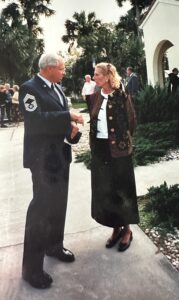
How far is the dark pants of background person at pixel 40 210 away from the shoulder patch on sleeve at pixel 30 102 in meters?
0.49

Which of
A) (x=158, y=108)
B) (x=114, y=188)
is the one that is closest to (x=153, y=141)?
(x=158, y=108)

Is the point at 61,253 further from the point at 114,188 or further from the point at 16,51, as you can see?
the point at 16,51

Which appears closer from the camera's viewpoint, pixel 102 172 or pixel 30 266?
→ pixel 30 266

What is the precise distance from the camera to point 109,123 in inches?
167

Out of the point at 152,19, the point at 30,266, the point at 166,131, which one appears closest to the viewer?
the point at 30,266

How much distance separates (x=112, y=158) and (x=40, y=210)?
929 millimetres

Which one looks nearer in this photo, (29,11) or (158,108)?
(158,108)

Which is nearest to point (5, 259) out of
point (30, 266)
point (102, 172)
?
point (30, 266)

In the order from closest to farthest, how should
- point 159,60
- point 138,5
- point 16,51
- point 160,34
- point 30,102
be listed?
point 30,102
point 160,34
point 159,60
point 16,51
point 138,5

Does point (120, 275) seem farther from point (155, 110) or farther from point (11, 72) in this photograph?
point (11, 72)

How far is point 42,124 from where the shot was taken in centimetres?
356

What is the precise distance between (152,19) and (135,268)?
16.3 metres

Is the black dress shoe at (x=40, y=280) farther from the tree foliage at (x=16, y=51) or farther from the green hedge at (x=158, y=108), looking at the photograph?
the tree foliage at (x=16, y=51)

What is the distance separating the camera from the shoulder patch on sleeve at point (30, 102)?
3551 mm
